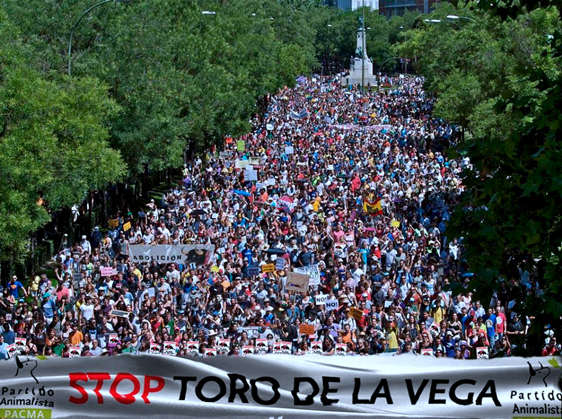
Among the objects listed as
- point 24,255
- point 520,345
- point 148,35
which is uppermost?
point 148,35

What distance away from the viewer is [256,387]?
698cm

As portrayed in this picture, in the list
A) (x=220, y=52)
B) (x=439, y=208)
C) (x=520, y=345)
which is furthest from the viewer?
(x=220, y=52)

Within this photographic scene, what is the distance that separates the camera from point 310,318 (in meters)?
18.6

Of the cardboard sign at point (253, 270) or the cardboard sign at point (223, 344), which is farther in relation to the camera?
the cardboard sign at point (253, 270)

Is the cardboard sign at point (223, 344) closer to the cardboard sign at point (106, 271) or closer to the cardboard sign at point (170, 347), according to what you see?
the cardboard sign at point (170, 347)

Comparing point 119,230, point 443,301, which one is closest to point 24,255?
point 119,230

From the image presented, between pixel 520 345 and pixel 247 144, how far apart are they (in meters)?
47.7

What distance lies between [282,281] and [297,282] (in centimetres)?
136

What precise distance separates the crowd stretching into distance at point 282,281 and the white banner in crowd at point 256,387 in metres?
1.51

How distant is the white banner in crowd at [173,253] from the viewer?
80.1 feet

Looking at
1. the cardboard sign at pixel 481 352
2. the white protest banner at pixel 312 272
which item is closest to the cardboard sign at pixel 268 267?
the white protest banner at pixel 312 272

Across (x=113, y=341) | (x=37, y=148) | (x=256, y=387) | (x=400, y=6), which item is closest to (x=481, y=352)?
(x=113, y=341)

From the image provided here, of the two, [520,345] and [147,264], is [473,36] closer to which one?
[147,264]

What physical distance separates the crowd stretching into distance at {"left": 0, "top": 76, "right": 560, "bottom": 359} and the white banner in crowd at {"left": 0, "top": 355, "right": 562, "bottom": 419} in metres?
1.51
